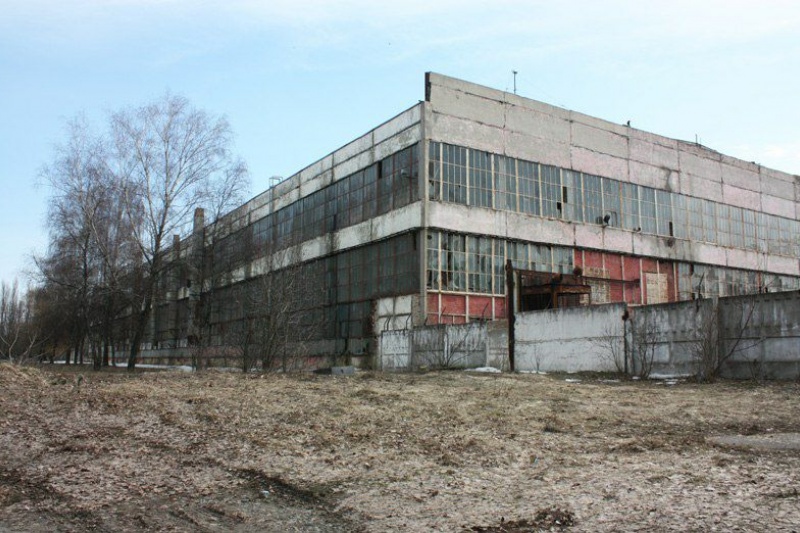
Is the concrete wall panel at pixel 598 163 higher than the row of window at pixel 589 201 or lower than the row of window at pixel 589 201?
higher

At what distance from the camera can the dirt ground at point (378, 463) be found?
476cm

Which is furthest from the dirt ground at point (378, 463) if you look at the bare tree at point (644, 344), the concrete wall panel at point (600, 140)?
the concrete wall panel at point (600, 140)

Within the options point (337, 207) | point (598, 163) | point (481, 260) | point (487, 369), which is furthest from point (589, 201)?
point (487, 369)

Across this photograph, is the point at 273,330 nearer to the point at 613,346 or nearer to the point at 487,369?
the point at 487,369

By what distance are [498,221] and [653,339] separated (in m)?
12.5

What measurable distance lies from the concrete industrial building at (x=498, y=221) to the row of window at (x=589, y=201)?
0.07m

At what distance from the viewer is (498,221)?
2873 centimetres

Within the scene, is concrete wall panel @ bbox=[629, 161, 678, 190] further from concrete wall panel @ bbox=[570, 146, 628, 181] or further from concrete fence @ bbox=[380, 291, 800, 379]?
concrete fence @ bbox=[380, 291, 800, 379]

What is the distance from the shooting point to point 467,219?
2791 cm

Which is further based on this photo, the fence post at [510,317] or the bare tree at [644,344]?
the fence post at [510,317]

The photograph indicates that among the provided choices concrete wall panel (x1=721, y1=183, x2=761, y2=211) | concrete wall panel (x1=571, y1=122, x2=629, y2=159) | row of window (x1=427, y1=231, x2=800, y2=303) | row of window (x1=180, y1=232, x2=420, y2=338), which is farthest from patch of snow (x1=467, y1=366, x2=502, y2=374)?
concrete wall panel (x1=721, y1=183, x2=761, y2=211)

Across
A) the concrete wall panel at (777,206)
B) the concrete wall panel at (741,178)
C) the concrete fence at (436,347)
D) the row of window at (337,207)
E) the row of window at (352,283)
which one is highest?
the concrete wall panel at (741,178)

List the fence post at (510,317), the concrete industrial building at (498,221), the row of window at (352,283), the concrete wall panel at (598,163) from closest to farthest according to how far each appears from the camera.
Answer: the fence post at (510,317) < the concrete industrial building at (498,221) < the row of window at (352,283) < the concrete wall panel at (598,163)

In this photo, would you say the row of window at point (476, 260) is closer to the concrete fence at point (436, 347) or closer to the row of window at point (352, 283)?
the row of window at point (352, 283)
